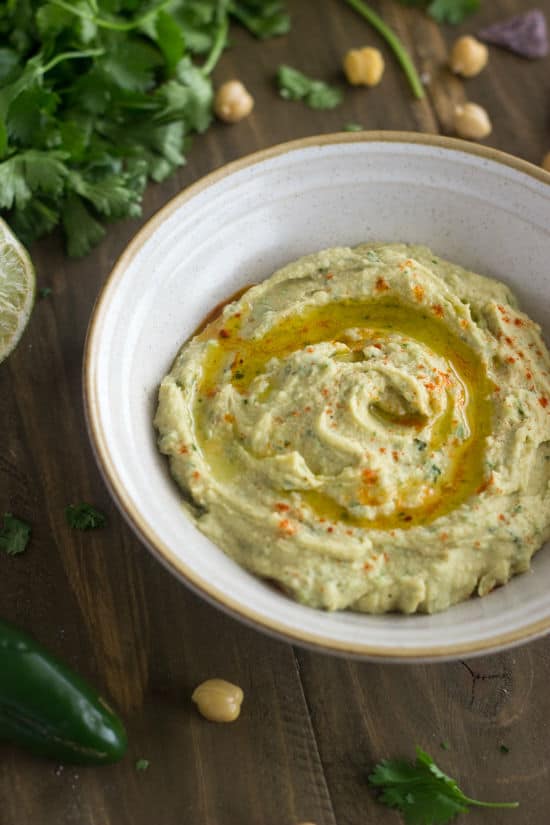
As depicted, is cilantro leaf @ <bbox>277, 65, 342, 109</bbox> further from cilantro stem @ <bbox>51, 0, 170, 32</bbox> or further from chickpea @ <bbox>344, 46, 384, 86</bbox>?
cilantro stem @ <bbox>51, 0, 170, 32</bbox>

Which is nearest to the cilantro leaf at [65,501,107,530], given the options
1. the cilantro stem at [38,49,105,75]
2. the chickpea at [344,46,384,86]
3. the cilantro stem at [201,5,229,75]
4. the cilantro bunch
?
the cilantro bunch

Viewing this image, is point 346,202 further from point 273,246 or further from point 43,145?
point 43,145

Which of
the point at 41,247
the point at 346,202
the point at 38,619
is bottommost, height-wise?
the point at 38,619

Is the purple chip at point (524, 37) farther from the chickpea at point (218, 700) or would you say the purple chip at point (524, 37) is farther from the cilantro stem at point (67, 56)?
the chickpea at point (218, 700)

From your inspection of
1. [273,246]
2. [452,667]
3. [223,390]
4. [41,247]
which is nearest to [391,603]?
[452,667]

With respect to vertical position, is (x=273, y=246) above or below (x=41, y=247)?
above

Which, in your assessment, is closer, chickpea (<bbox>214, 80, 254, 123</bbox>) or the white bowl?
the white bowl

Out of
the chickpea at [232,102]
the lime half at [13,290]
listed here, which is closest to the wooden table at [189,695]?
the lime half at [13,290]
